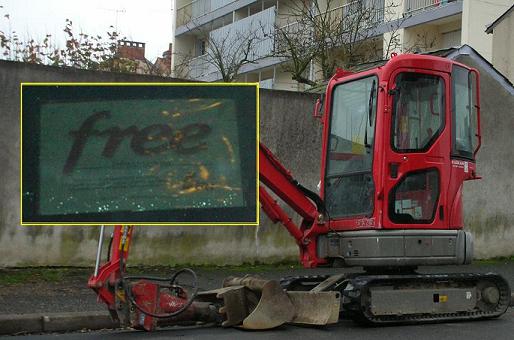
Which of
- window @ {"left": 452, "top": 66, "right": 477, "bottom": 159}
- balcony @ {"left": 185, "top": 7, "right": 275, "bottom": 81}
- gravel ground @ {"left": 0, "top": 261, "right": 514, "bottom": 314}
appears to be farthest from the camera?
balcony @ {"left": 185, "top": 7, "right": 275, "bottom": 81}

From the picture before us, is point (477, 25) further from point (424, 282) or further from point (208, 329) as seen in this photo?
point (208, 329)

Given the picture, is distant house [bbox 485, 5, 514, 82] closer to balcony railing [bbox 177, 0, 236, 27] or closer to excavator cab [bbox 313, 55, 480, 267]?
excavator cab [bbox 313, 55, 480, 267]

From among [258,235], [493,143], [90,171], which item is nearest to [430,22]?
[493,143]

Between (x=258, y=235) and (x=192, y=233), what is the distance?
4.04ft

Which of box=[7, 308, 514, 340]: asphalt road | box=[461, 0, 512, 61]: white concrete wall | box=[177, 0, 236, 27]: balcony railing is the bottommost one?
box=[7, 308, 514, 340]: asphalt road

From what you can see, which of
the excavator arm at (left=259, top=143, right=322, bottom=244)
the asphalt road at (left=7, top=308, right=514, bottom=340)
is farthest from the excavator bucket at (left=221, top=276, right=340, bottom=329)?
the excavator arm at (left=259, top=143, right=322, bottom=244)

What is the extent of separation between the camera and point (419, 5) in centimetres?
2473

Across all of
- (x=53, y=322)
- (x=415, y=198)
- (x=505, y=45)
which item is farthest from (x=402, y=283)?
(x=505, y=45)

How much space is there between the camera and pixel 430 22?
77.9 ft

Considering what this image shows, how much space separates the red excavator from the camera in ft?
24.8

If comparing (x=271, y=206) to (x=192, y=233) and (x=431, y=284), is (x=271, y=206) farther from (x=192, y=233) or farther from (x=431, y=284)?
(x=192, y=233)

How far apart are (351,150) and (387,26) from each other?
664 inches

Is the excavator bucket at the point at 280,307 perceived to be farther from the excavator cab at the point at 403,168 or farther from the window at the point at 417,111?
the window at the point at 417,111

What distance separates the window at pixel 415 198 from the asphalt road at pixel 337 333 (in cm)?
124
